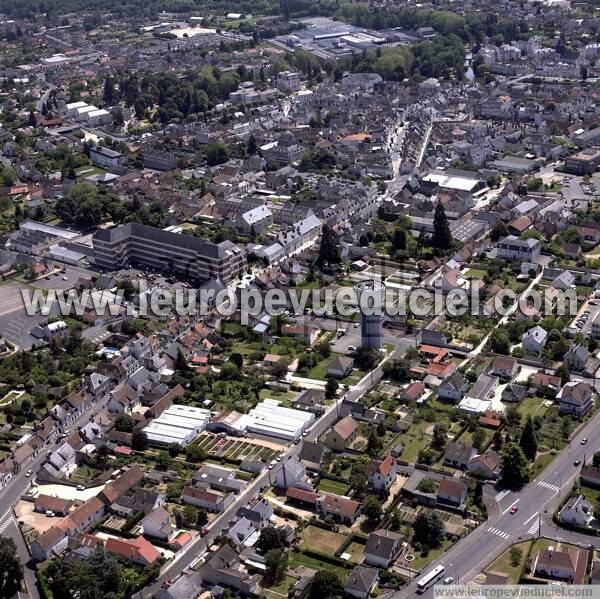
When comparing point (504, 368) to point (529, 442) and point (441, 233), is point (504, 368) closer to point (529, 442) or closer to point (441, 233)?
point (529, 442)

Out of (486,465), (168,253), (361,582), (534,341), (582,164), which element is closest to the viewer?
(361,582)

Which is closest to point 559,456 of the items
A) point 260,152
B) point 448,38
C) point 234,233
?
point 234,233

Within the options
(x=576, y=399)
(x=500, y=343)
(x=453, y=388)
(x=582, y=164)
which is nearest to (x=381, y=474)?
(x=453, y=388)

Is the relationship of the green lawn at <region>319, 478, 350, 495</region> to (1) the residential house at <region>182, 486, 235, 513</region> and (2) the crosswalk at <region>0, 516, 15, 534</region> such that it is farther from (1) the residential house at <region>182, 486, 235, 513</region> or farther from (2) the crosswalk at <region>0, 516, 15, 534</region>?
(2) the crosswalk at <region>0, 516, 15, 534</region>

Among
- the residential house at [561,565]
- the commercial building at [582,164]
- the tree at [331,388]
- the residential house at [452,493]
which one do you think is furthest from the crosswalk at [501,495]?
the commercial building at [582,164]

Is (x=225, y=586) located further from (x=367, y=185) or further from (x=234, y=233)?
(x=367, y=185)
